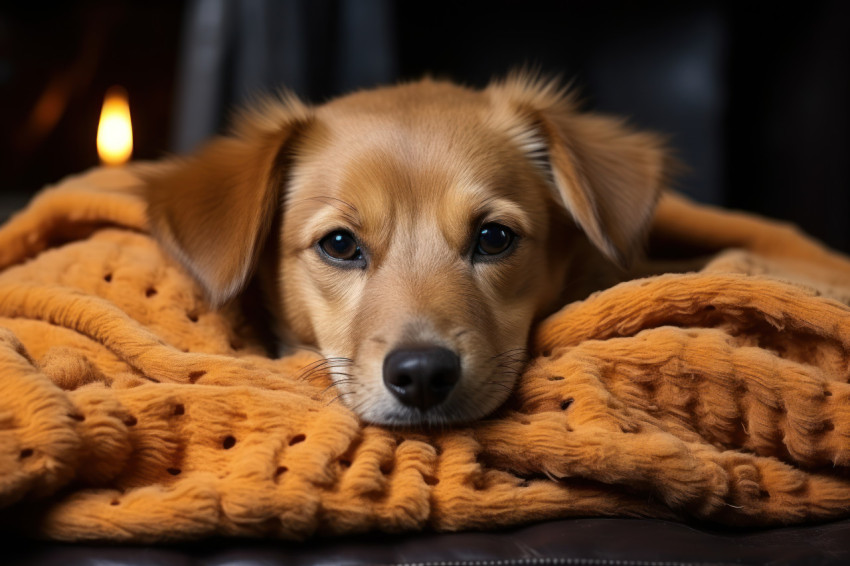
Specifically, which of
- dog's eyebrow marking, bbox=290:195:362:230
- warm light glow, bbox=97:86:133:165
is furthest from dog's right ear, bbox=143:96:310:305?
warm light glow, bbox=97:86:133:165

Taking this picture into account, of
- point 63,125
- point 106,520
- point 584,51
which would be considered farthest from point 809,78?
point 63,125

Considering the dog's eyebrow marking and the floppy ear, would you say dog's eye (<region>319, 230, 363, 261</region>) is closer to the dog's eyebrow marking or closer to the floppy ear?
the dog's eyebrow marking

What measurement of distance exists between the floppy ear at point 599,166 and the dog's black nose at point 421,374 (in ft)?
1.82

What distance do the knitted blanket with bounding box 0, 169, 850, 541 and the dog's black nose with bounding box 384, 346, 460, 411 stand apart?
7 cm

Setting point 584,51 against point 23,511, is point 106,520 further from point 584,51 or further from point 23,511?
point 584,51

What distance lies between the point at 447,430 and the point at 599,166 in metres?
0.80

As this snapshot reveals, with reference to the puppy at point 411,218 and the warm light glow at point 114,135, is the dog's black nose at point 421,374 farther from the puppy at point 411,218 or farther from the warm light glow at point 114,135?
the warm light glow at point 114,135

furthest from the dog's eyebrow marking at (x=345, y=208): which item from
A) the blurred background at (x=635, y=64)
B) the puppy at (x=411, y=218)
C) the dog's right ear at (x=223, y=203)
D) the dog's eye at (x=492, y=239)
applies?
the blurred background at (x=635, y=64)

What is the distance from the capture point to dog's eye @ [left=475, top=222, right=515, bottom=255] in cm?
174

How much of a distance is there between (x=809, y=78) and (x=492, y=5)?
4.34 feet

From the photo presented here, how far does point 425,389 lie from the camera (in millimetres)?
1374

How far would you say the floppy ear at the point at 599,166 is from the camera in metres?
1.80

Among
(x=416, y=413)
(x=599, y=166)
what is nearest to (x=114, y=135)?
(x=599, y=166)

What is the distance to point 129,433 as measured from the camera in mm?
1271
